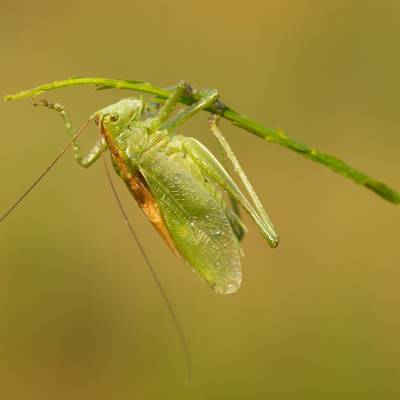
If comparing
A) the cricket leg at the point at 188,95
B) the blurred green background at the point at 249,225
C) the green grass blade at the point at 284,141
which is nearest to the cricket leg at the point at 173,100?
the cricket leg at the point at 188,95

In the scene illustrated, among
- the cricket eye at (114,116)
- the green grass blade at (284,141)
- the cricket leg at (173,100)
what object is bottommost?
the green grass blade at (284,141)

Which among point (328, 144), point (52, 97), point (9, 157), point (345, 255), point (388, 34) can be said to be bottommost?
point (345, 255)

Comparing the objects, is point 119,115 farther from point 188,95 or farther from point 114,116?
point 188,95

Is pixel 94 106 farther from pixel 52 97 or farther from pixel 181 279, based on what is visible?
pixel 181 279

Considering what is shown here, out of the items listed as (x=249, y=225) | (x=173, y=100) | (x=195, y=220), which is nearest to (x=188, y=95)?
(x=173, y=100)

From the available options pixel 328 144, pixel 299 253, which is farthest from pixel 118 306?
pixel 328 144

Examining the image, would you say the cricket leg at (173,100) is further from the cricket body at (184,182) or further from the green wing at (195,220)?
the green wing at (195,220)
